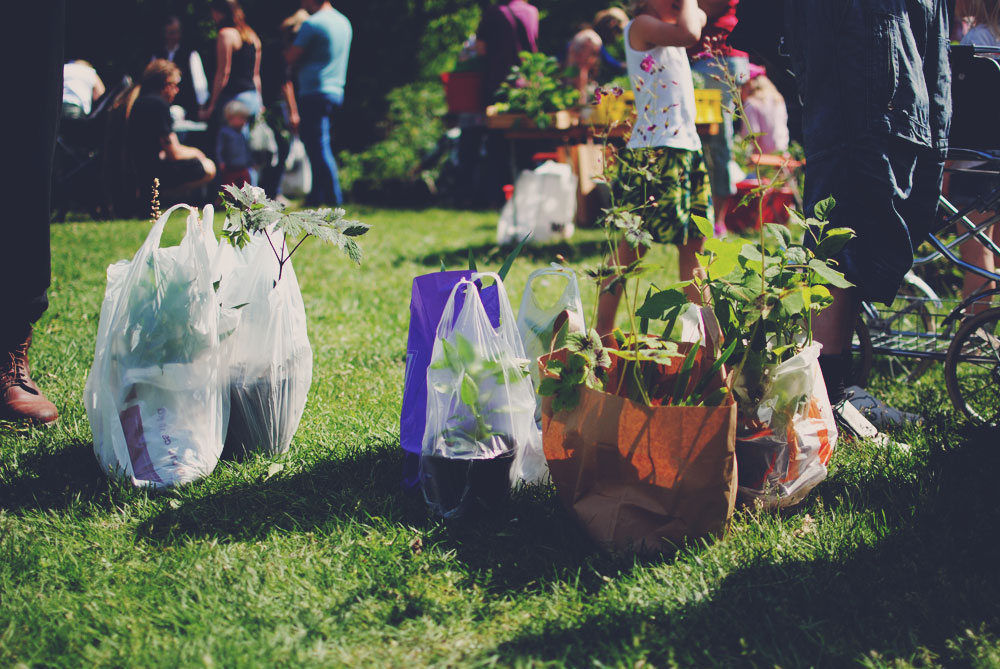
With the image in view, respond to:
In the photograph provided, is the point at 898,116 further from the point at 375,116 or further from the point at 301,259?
the point at 375,116

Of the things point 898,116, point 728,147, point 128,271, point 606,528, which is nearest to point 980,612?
point 606,528

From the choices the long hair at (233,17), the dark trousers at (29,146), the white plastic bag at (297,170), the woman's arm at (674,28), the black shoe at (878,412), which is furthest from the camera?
the white plastic bag at (297,170)

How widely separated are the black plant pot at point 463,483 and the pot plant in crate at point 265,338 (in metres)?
0.52

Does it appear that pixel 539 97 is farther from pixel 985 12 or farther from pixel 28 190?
pixel 28 190

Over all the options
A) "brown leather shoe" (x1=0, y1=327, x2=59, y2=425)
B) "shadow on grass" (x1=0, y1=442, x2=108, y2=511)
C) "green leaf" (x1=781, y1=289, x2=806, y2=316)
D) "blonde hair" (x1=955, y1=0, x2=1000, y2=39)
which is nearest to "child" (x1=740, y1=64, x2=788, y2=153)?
"blonde hair" (x1=955, y1=0, x2=1000, y2=39)

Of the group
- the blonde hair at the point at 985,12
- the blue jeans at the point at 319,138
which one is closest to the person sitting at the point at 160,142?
the blue jeans at the point at 319,138

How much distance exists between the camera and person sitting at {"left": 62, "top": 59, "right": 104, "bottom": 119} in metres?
6.91

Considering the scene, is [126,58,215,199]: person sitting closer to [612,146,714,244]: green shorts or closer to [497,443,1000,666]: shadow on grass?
[612,146,714,244]: green shorts

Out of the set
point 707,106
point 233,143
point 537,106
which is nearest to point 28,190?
point 707,106

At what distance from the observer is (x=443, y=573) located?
5.81 feet

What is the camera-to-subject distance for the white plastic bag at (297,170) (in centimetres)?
831

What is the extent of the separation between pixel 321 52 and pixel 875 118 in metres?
6.05

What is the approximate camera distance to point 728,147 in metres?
5.18

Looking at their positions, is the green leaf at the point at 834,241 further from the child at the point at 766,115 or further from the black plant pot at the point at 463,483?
the child at the point at 766,115
